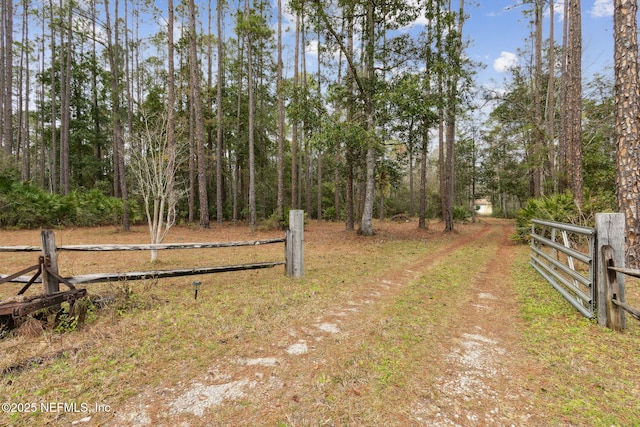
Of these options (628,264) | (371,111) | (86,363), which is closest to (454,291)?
(628,264)

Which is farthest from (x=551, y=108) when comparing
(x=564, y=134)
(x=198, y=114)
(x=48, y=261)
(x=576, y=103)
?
(x=48, y=261)

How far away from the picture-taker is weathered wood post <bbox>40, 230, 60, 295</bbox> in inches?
145

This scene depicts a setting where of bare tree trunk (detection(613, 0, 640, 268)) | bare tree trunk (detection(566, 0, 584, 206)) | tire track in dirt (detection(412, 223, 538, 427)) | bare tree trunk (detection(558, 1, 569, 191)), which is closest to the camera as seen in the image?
tire track in dirt (detection(412, 223, 538, 427))

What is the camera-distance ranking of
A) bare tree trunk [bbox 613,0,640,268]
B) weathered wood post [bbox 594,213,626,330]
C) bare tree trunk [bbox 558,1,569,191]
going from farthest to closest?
bare tree trunk [bbox 558,1,569,191]
bare tree trunk [bbox 613,0,640,268]
weathered wood post [bbox 594,213,626,330]

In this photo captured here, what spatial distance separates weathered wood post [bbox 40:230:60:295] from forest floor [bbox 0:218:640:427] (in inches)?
25.3

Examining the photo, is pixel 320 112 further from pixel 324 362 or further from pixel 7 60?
pixel 7 60

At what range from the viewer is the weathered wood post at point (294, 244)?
5.69 metres

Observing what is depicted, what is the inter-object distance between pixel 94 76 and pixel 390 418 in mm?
31797

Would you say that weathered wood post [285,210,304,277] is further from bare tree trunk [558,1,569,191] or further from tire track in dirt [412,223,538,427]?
bare tree trunk [558,1,569,191]

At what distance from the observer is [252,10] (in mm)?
16109

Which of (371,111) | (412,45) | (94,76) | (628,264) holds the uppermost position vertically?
(94,76)

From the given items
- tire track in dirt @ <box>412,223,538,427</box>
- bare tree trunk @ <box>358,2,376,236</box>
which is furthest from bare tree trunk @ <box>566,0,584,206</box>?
tire track in dirt @ <box>412,223,538,427</box>

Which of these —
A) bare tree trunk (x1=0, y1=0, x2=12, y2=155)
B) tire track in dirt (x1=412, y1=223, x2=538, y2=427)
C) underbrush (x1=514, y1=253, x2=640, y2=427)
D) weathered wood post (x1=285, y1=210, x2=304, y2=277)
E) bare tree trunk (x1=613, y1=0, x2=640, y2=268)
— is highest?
bare tree trunk (x1=0, y1=0, x2=12, y2=155)

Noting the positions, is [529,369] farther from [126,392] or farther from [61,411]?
[61,411]
